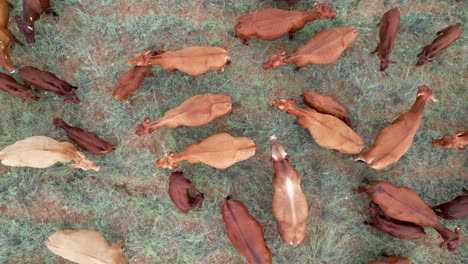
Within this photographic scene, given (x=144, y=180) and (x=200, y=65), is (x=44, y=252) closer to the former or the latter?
(x=144, y=180)

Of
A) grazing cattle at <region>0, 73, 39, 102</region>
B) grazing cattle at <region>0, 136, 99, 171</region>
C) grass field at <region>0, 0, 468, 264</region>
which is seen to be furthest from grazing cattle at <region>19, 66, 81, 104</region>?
grazing cattle at <region>0, 136, 99, 171</region>

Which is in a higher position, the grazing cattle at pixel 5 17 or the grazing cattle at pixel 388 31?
the grazing cattle at pixel 5 17

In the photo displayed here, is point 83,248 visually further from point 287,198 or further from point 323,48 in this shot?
point 323,48

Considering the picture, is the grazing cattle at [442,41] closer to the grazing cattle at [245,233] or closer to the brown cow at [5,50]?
the grazing cattle at [245,233]

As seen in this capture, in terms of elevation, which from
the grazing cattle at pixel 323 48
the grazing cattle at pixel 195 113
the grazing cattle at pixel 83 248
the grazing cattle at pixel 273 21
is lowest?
the grazing cattle at pixel 83 248

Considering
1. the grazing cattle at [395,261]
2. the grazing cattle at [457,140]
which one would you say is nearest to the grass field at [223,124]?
the grazing cattle at [395,261]
